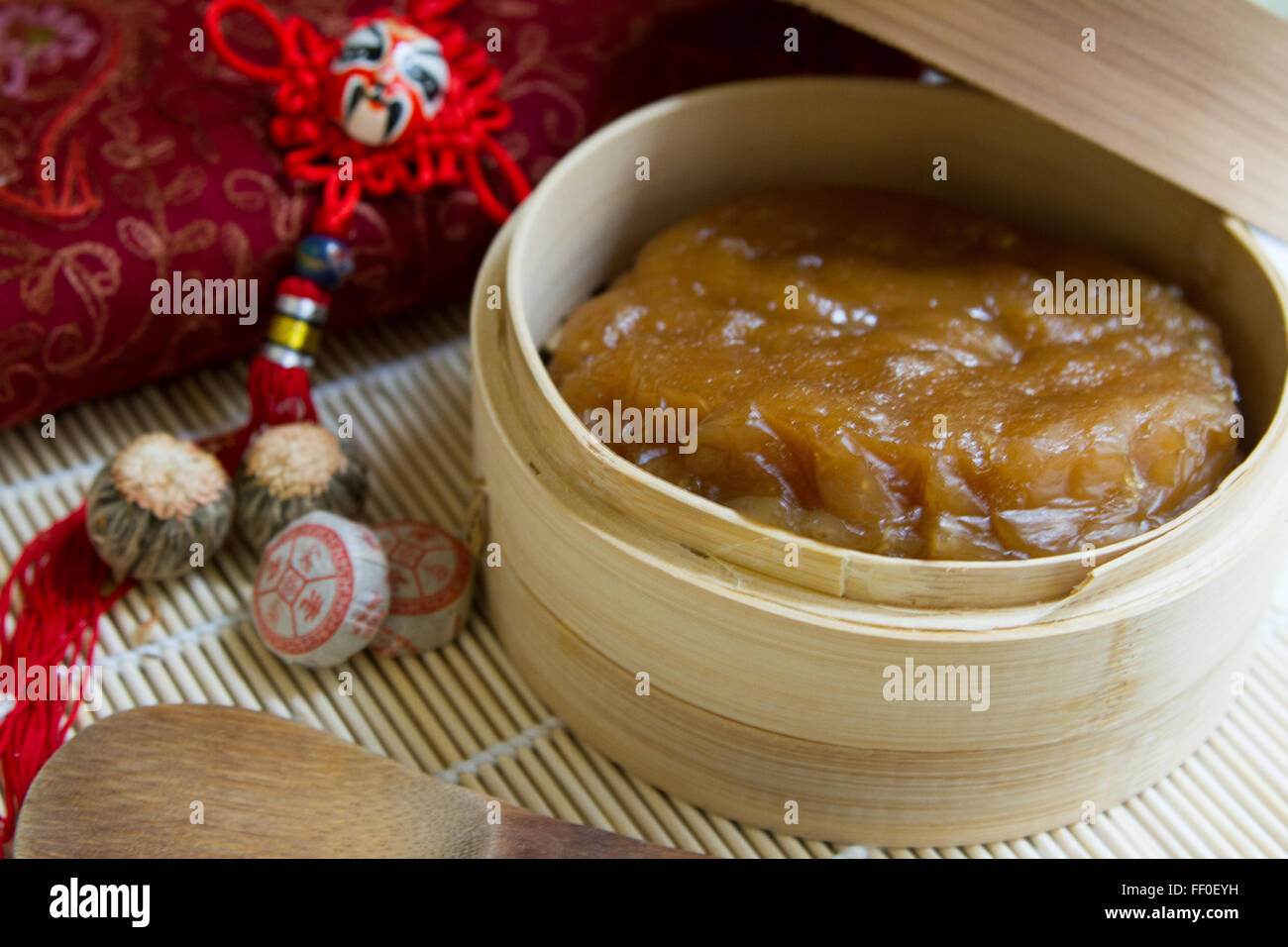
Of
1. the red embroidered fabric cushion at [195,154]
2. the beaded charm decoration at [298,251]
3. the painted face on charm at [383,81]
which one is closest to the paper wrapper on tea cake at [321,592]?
the beaded charm decoration at [298,251]

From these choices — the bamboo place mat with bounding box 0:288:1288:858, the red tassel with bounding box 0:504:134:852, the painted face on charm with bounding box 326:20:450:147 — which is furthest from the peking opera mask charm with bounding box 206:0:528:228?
the red tassel with bounding box 0:504:134:852

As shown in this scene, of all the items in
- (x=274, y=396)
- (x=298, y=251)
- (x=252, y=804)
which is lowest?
(x=252, y=804)

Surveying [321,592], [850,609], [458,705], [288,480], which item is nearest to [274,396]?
[288,480]

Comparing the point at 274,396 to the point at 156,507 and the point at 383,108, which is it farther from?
the point at 383,108

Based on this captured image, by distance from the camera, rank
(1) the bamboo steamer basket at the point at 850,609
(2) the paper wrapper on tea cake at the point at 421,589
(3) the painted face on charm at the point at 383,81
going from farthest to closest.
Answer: (3) the painted face on charm at the point at 383,81 → (2) the paper wrapper on tea cake at the point at 421,589 → (1) the bamboo steamer basket at the point at 850,609

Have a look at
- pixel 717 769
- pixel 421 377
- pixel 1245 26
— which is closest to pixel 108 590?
pixel 421 377

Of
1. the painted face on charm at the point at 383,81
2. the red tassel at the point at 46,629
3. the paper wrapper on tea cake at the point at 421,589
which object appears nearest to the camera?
the red tassel at the point at 46,629

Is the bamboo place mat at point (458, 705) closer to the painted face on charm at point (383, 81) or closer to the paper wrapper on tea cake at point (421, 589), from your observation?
the paper wrapper on tea cake at point (421, 589)

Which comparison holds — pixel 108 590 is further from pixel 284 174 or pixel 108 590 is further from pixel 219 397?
pixel 284 174
